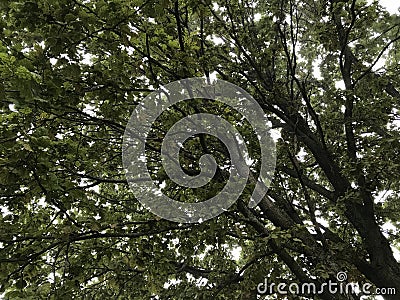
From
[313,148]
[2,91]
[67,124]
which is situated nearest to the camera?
[2,91]

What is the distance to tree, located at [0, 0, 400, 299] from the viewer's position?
11.0ft

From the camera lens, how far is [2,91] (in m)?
2.88

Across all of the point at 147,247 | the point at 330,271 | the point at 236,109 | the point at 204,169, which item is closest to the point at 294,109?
the point at 236,109

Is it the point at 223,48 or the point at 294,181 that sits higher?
the point at 223,48

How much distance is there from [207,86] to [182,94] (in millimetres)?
340

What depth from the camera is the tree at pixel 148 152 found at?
3.37m

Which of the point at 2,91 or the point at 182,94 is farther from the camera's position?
the point at 182,94

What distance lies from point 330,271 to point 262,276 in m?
0.75

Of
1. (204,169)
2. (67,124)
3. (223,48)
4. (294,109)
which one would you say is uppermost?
(223,48)

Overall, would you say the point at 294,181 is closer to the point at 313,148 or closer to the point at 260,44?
the point at 313,148

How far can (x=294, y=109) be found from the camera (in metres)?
5.60

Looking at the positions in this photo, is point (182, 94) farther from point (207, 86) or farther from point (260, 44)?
point (260, 44)

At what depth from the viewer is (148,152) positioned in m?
6.12

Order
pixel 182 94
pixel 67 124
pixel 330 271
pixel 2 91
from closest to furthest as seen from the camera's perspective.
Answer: pixel 2 91, pixel 330 271, pixel 182 94, pixel 67 124
